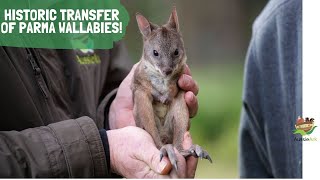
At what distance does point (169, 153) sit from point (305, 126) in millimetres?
626

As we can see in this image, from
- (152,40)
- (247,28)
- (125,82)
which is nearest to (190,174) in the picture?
(152,40)

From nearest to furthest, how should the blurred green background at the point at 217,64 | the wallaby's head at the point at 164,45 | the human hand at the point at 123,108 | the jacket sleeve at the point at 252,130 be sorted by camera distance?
the wallaby's head at the point at 164,45
the human hand at the point at 123,108
the blurred green background at the point at 217,64
the jacket sleeve at the point at 252,130

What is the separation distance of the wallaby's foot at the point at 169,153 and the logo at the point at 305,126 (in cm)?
60

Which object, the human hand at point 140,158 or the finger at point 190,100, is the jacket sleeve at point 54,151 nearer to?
the human hand at point 140,158

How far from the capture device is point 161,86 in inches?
60.6

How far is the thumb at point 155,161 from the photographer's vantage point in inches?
54.7

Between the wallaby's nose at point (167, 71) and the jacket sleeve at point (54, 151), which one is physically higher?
the wallaby's nose at point (167, 71)

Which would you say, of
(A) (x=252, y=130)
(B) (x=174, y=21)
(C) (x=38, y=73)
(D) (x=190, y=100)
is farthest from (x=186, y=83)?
(A) (x=252, y=130)

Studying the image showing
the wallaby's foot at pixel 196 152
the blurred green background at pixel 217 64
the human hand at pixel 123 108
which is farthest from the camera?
the blurred green background at pixel 217 64

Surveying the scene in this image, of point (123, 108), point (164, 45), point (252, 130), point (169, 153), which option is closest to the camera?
point (169, 153)

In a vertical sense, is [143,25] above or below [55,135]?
above

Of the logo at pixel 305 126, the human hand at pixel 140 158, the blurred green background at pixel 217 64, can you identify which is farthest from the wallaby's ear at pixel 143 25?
the logo at pixel 305 126

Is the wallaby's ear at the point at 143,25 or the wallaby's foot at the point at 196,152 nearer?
the wallaby's foot at the point at 196,152

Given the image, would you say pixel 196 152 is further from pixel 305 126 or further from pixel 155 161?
pixel 305 126
